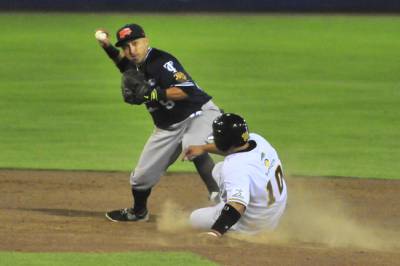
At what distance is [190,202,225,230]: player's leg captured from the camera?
7.46 m

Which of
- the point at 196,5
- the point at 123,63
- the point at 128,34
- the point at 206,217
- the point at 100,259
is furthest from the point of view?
the point at 196,5

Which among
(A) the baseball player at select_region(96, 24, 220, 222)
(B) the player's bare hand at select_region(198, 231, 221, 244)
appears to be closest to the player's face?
(A) the baseball player at select_region(96, 24, 220, 222)

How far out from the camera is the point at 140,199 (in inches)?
333

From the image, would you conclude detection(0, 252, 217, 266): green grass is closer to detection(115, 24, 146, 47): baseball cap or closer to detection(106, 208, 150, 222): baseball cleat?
detection(106, 208, 150, 222): baseball cleat

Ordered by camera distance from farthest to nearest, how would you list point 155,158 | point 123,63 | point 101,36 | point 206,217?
point 123,63, point 101,36, point 155,158, point 206,217

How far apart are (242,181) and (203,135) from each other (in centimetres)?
130

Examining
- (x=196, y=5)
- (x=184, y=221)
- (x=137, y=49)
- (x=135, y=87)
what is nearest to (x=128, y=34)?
(x=137, y=49)

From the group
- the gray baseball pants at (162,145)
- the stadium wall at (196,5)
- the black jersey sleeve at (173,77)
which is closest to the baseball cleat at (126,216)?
the gray baseball pants at (162,145)

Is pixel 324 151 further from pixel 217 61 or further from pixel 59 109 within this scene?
pixel 217 61

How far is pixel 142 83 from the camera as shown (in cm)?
794

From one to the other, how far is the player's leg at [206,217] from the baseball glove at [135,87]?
104 cm

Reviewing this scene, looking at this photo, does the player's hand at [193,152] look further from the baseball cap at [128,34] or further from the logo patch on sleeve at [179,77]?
the baseball cap at [128,34]

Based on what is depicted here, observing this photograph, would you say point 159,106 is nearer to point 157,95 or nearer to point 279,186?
point 157,95

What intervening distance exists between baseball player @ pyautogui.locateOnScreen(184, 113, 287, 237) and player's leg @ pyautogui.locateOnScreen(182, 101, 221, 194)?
627 millimetres
